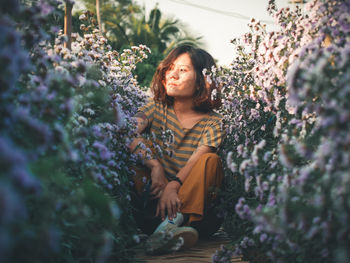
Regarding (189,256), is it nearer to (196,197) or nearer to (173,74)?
(196,197)

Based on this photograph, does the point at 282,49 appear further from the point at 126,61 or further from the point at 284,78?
the point at 126,61

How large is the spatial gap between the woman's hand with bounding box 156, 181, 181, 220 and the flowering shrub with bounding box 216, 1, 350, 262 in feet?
1.44

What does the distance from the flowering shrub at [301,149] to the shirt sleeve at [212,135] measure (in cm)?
12

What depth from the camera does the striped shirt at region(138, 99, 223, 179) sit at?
2955mm

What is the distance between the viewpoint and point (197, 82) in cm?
327

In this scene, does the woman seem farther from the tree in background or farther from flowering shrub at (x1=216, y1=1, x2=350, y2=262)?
the tree in background

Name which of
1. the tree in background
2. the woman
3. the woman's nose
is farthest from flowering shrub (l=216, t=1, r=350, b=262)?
the tree in background

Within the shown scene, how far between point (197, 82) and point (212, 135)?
613mm

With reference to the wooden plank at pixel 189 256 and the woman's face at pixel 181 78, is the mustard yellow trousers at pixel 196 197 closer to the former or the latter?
the wooden plank at pixel 189 256

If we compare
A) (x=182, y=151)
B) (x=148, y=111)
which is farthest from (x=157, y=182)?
(x=148, y=111)

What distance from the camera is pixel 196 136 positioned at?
10.1 ft

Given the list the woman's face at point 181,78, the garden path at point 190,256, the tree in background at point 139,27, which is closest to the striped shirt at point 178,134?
the woman's face at point 181,78

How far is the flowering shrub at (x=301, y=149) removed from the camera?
3.55 ft

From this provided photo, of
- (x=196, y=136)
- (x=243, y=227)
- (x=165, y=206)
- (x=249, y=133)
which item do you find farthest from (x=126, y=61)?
(x=243, y=227)
